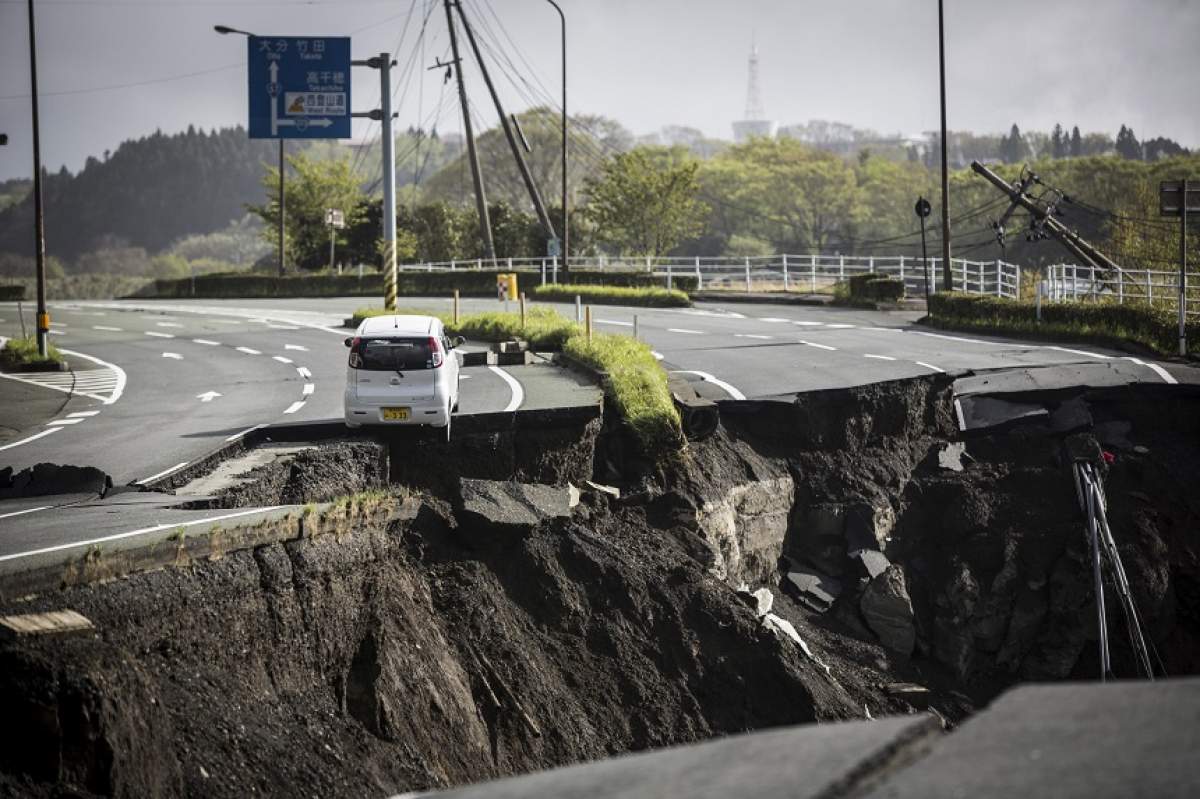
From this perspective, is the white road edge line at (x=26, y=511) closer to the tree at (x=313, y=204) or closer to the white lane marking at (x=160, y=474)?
the white lane marking at (x=160, y=474)

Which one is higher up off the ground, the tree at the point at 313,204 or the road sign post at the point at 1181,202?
the tree at the point at 313,204

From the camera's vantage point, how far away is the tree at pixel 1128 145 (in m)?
159

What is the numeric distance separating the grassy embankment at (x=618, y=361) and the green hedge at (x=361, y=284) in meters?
19.1

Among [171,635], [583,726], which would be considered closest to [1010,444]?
[583,726]

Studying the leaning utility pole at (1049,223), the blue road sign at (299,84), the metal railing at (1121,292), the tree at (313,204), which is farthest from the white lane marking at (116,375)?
the tree at (313,204)

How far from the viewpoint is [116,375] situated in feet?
93.8

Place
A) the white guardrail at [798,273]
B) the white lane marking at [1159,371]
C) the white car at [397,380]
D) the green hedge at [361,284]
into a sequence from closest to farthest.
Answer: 1. the white car at [397,380]
2. the white lane marking at [1159,371]
3. the white guardrail at [798,273]
4. the green hedge at [361,284]

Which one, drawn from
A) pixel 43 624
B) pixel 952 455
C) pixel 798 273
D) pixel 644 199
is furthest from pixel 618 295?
pixel 43 624

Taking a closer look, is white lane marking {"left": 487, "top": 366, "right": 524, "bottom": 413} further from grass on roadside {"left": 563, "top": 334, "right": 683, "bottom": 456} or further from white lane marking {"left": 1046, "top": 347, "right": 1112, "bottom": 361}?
white lane marking {"left": 1046, "top": 347, "right": 1112, "bottom": 361}

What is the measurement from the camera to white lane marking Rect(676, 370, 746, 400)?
892 inches

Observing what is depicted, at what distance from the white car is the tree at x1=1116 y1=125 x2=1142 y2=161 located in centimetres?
15818

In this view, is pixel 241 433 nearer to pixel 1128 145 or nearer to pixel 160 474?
pixel 160 474

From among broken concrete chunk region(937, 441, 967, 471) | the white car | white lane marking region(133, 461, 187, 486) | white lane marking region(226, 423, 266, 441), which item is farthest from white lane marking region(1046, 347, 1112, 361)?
white lane marking region(133, 461, 187, 486)

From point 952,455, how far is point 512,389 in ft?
25.8
